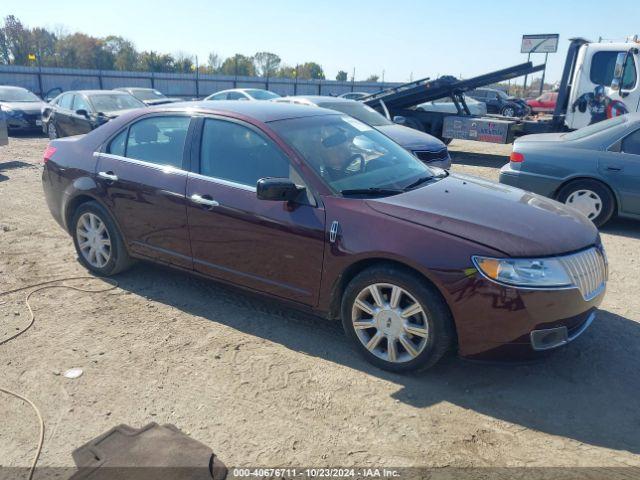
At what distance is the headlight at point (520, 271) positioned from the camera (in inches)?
119

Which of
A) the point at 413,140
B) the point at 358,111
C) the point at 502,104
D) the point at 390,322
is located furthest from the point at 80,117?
the point at 502,104

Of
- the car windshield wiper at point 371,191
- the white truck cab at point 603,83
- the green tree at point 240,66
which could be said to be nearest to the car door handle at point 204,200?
the car windshield wiper at point 371,191

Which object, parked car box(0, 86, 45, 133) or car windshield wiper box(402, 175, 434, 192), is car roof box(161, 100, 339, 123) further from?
parked car box(0, 86, 45, 133)

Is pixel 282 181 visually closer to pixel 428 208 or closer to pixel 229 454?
pixel 428 208

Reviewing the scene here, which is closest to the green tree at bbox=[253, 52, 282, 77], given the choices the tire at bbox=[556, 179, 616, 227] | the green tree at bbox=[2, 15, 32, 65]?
the green tree at bbox=[2, 15, 32, 65]

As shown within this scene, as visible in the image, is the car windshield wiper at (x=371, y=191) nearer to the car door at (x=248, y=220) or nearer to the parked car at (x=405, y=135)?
the car door at (x=248, y=220)

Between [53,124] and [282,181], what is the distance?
504 inches

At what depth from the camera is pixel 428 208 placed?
3.44 metres

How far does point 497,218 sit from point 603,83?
30.3ft

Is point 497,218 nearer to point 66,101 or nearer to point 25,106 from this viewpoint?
point 66,101

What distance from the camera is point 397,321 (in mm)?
3336

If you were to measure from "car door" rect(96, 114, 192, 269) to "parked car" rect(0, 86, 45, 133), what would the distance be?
13.2m

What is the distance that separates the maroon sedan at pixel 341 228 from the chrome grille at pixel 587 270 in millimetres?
13

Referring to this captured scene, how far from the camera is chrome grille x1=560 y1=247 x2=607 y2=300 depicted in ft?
10.4
